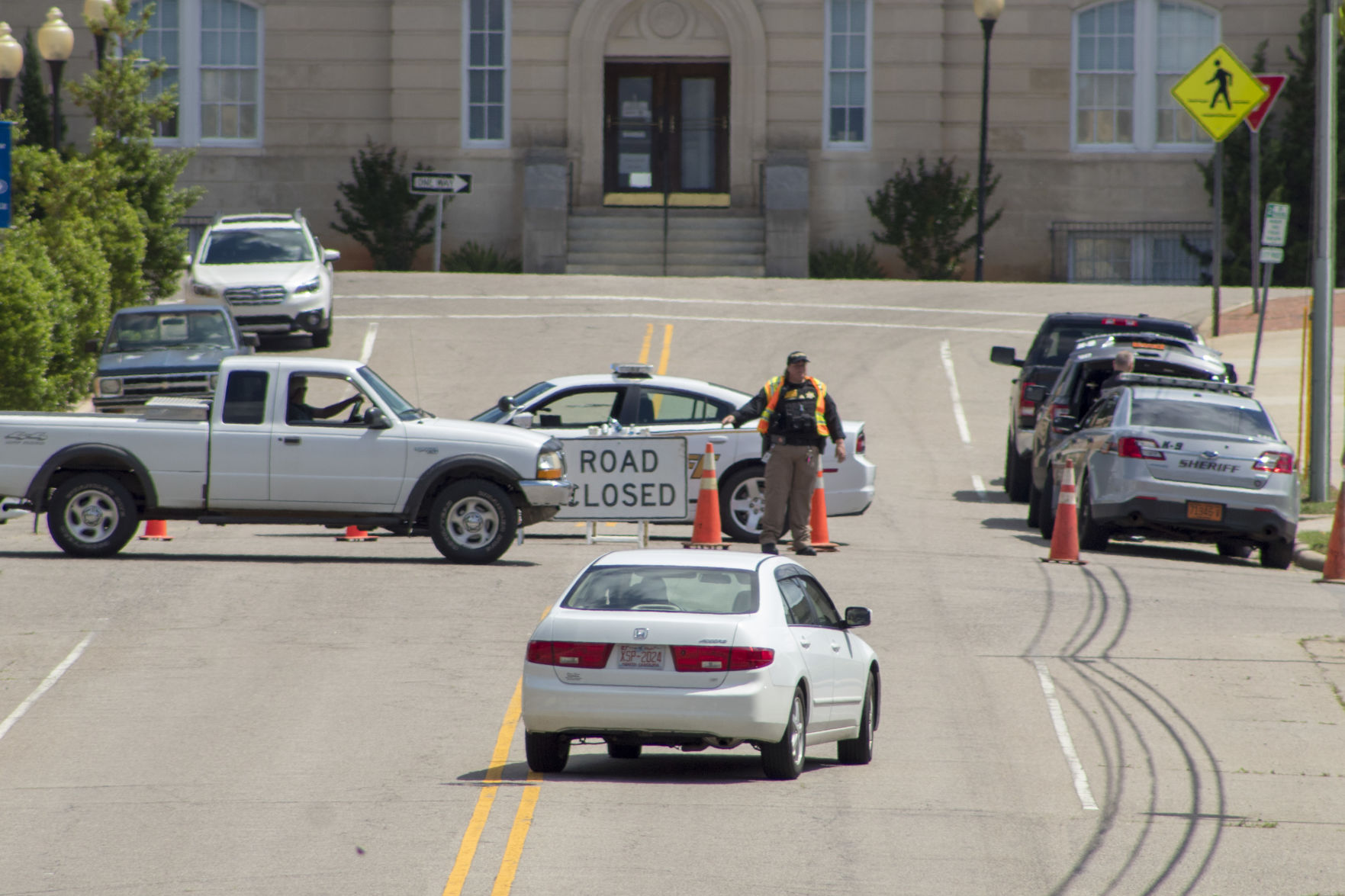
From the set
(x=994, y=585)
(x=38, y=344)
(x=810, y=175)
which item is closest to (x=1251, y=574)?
(x=994, y=585)

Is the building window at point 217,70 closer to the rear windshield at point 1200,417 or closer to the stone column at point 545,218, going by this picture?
the stone column at point 545,218

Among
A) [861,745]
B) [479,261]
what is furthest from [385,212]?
[861,745]

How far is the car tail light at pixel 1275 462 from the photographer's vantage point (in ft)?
58.2

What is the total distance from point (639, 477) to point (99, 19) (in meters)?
19.1

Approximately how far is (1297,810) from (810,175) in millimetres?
34052

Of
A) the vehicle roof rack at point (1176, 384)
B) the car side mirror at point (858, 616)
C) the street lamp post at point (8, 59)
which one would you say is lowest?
the car side mirror at point (858, 616)

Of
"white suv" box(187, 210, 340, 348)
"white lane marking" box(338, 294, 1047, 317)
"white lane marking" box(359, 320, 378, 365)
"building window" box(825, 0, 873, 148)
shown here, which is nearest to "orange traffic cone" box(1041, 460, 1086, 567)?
"white lane marking" box(359, 320, 378, 365)

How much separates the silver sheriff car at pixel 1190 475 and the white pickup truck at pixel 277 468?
16.5 ft

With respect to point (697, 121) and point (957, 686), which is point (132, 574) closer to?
point (957, 686)

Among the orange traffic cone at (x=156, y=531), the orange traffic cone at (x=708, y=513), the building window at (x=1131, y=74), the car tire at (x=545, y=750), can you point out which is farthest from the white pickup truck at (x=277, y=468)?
the building window at (x=1131, y=74)

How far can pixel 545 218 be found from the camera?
42.2 m

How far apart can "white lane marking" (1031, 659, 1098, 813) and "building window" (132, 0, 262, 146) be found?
1356 inches

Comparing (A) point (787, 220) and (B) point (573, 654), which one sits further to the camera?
(A) point (787, 220)

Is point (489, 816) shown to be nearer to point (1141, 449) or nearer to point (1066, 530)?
point (1066, 530)
